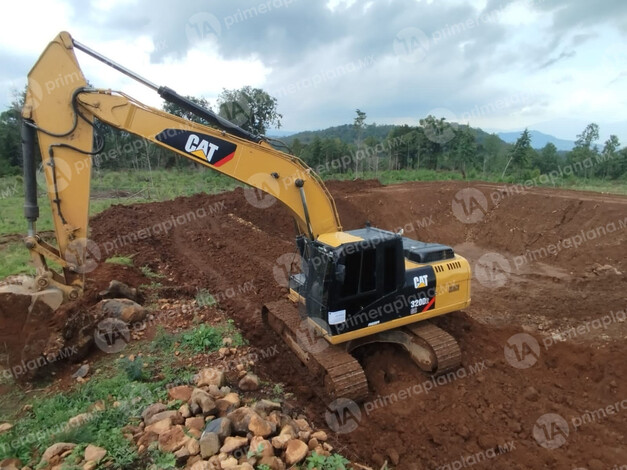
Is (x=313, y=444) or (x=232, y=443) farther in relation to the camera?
(x=313, y=444)

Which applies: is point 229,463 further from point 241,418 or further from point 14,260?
point 14,260

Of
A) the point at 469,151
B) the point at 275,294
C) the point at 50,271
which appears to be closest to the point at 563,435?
the point at 275,294

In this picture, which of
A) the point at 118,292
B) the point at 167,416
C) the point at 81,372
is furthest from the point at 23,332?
the point at 167,416

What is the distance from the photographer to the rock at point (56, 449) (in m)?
3.84

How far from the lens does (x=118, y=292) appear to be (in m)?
7.59

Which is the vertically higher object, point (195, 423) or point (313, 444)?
point (195, 423)

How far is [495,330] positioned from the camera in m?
7.07

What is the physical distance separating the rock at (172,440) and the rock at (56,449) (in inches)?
35.7

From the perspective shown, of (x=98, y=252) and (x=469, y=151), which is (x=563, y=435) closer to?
(x=98, y=252)

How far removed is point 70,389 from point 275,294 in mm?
4244

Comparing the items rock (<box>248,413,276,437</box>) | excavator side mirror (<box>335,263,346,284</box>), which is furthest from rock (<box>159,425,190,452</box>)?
excavator side mirror (<box>335,263,346,284</box>)

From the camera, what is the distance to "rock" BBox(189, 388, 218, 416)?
4.38 metres

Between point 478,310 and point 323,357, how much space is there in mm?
4951

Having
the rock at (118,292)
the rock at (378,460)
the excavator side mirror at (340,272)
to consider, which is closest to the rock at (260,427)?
the rock at (378,460)
